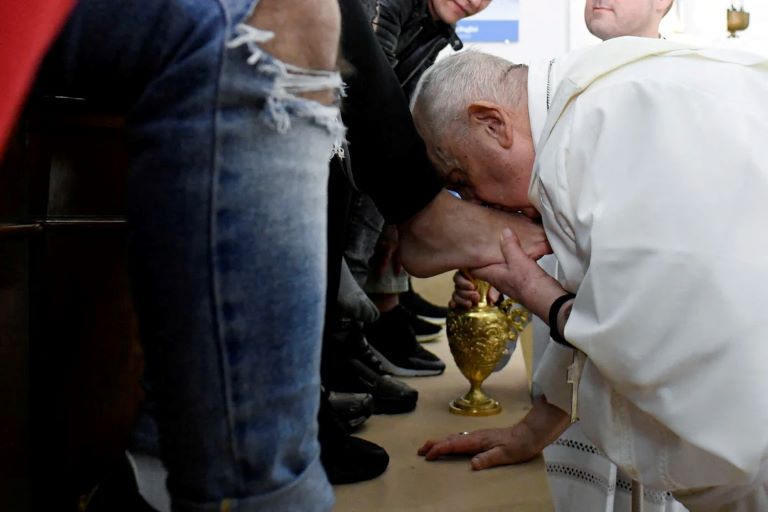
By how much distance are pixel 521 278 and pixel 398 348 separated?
5.31 ft

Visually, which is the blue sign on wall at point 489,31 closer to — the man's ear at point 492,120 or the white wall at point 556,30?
the white wall at point 556,30

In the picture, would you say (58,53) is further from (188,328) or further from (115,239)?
(115,239)

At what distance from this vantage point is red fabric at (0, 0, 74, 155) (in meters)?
0.60

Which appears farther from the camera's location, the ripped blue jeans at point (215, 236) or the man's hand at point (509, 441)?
the man's hand at point (509, 441)

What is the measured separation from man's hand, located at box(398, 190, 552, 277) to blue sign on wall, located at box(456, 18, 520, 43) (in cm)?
455

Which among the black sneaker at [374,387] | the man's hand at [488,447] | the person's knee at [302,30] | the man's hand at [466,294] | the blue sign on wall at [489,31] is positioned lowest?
the black sneaker at [374,387]

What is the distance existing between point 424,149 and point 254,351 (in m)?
0.86

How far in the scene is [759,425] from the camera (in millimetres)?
1008

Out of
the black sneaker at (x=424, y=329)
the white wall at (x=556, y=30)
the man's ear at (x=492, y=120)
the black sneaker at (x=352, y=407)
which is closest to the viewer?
the man's ear at (x=492, y=120)

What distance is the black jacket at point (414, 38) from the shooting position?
246cm

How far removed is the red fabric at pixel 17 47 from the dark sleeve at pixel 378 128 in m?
0.73

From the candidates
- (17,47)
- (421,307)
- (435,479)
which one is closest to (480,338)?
(435,479)

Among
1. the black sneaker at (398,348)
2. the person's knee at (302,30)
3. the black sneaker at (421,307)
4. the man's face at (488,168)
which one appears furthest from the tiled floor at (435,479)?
the black sneaker at (421,307)

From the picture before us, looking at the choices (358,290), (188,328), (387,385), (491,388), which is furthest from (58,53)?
(491,388)
